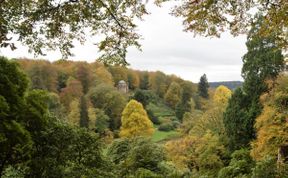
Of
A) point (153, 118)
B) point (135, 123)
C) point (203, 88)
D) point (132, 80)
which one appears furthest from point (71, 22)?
point (132, 80)

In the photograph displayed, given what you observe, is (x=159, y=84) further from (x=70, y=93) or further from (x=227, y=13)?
(x=227, y=13)

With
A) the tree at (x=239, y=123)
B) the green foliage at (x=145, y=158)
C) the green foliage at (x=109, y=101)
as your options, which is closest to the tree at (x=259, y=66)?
the tree at (x=239, y=123)

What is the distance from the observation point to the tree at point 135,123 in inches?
1837

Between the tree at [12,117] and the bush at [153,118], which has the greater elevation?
the tree at [12,117]

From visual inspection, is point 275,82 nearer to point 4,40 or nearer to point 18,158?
point 18,158

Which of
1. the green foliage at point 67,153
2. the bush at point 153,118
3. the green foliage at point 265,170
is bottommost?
the bush at point 153,118

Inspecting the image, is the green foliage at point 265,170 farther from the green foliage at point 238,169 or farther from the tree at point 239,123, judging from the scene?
the tree at point 239,123

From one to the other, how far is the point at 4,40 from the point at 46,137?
8.55 m

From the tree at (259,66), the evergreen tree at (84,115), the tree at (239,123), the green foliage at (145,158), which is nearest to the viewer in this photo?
the green foliage at (145,158)

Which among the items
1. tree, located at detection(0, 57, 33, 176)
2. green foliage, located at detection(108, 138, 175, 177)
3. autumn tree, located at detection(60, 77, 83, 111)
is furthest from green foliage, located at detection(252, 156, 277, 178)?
autumn tree, located at detection(60, 77, 83, 111)

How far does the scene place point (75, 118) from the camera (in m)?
53.1

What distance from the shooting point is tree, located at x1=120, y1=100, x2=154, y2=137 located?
153 feet

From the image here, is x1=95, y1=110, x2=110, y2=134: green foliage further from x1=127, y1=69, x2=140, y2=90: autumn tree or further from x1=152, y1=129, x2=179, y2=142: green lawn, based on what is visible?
x1=127, y1=69, x2=140, y2=90: autumn tree

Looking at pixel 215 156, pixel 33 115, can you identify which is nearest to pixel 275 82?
pixel 215 156
